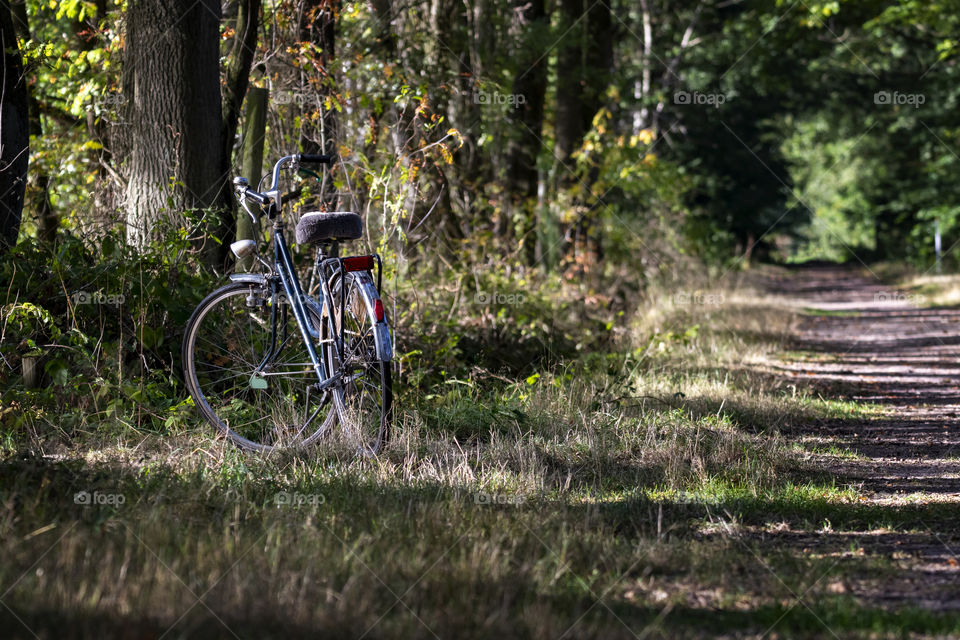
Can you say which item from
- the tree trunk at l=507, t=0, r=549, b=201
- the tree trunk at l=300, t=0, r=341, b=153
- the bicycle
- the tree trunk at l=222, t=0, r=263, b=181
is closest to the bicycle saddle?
the bicycle

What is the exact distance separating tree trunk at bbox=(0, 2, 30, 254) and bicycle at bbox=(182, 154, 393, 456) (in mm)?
1568

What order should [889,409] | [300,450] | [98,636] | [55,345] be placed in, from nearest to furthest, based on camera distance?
[98,636]
[300,450]
[55,345]
[889,409]

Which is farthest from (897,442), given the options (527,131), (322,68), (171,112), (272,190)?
(527,131)

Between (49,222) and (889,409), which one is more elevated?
(49,222)

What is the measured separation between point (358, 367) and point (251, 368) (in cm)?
93

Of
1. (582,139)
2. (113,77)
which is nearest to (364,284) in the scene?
(113,77)

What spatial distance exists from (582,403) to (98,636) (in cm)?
445

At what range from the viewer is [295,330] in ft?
20.1

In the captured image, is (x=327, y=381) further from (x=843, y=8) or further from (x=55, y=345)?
(x=843, y=8)

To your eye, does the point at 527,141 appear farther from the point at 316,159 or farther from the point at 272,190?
the point at 316,159

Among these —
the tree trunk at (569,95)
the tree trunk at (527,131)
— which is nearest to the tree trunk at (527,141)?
the tree trunk at (527,131)

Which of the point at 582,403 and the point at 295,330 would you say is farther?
the point at 582,403

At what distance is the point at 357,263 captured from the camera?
5.39 meters

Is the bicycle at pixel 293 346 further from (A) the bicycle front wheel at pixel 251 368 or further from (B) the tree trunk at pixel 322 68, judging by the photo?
(B) the tree trunk at pixel 322 68
